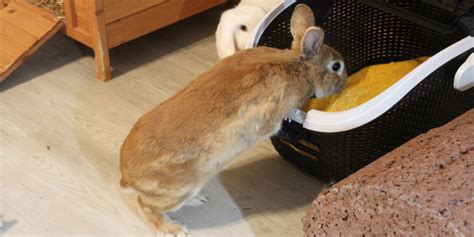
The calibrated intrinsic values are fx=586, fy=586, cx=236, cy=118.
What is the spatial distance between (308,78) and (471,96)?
41 cm

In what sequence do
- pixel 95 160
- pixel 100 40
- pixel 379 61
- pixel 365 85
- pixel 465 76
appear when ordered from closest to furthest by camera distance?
pixel 465 76, pixel 365 85, pixel 95 160, pixel 379 61, pixel 100 40

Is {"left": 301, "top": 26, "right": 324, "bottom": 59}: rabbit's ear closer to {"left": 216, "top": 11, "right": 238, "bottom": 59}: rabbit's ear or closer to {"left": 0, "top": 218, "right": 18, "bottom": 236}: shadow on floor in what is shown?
{"left": 216, "top": 11, "right": 238, "bottom": 59}: rabbit's ear

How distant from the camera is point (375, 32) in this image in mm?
1875

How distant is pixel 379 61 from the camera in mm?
1915

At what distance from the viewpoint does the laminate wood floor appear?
5.30ft

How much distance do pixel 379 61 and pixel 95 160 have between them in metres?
0.96

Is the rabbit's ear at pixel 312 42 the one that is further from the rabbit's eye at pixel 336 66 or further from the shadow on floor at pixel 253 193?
the shadow on floor at pixel 253 193

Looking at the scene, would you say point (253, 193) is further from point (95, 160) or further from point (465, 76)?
point (465, 76)

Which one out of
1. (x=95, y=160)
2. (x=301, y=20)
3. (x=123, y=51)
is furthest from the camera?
(x=123, y=51)

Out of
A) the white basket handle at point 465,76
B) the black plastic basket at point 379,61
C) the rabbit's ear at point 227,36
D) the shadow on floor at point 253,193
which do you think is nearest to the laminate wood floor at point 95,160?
the shadow on floor at point 253,193

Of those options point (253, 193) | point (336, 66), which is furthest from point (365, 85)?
point (253, 193)

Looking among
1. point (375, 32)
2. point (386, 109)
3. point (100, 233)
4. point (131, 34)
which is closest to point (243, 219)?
point (100, 233)

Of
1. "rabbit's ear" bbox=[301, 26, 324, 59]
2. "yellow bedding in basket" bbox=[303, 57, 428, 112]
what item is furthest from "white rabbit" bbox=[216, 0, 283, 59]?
"rabbit's ear" bbox=[301, 26, 324, 59]

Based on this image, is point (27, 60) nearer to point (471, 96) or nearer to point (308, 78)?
point (308, 78)
